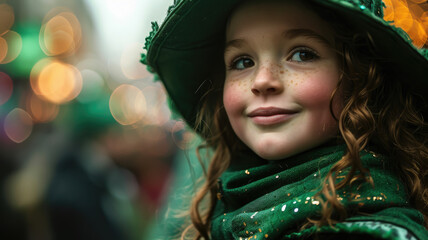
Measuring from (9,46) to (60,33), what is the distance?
4.79 ft

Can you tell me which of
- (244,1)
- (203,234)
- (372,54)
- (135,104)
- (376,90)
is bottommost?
(135,104)

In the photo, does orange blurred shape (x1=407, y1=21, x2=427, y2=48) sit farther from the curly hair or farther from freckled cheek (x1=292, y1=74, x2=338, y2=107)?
freckled cheek (x1=292, y1=74, x2=338, y2=107)

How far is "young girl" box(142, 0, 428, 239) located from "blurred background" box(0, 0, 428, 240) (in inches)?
6.0

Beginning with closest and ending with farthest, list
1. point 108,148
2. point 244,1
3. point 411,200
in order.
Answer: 1. point 411,200
2. point 244,1
3. point 108,148

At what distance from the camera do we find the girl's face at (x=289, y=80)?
4.31 feet

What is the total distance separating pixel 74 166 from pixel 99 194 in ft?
0.84

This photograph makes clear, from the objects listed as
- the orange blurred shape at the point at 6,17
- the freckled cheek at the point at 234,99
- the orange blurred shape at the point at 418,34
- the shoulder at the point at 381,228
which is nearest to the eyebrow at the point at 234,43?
the freckled cheek at the point at 234,99

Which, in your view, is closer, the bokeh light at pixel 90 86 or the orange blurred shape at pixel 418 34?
the orange blurred shape at pixel 418 34

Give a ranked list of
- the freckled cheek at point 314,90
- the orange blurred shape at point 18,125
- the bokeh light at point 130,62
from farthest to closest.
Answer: the bokeh light at point 130,62, the orange blurred shape at point 18,125, the freckled cheek at point 314,90

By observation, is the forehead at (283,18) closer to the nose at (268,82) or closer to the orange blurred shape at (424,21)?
the nose at (268,82)

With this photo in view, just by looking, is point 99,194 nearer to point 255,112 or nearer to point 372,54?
point 255,112

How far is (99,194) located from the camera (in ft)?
10.6

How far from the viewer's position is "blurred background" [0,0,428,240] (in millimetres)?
3027

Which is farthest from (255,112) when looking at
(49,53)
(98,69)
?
(98,69)
